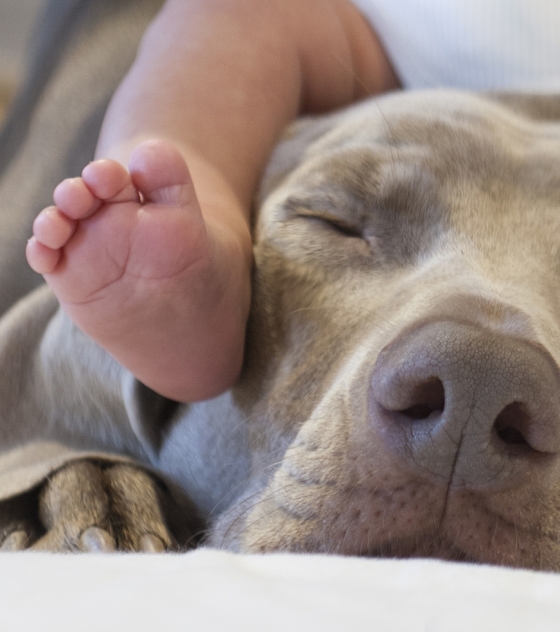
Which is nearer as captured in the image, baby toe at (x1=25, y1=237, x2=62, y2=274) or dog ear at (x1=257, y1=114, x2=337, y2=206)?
baby toe at (x1=25, y1=237, x2=62, y2=274)

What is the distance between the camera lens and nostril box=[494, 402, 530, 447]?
2.25 ft

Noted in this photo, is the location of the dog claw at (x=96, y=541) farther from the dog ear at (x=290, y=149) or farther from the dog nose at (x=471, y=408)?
the dog ear at (x=290, y=149)

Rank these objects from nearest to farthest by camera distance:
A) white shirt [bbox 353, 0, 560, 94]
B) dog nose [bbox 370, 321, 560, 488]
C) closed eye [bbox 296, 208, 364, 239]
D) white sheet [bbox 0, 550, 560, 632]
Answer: white sheet [bbox 0, 550, 560, 632]
dog nose [bbox 370, 321, 560, 488]
closed eye [bbox 296, 208, 364, 239]
white shirt [bbox 353, 0, 560, 94]

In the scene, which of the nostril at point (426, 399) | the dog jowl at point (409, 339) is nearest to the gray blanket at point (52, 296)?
the dog jowl at point (409, 339)

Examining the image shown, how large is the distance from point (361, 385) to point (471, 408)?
155 millimetres

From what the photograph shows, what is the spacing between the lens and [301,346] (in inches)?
39.4

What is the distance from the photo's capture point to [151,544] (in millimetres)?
930

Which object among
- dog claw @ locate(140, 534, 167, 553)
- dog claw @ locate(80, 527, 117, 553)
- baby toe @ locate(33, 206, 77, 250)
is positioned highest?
baby toe @ locate(33, 206, 77, 250)

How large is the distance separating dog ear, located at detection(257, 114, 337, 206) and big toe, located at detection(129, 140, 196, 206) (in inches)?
15.2

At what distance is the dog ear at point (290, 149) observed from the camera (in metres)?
1.26

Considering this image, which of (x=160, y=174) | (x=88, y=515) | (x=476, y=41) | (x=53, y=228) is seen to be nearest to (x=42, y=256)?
(x=53, y=228)

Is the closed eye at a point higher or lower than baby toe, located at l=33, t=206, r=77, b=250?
lower

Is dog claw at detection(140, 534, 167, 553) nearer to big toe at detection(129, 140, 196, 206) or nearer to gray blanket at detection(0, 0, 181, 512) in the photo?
gray blanket at detection(0, 0, 181, 512)

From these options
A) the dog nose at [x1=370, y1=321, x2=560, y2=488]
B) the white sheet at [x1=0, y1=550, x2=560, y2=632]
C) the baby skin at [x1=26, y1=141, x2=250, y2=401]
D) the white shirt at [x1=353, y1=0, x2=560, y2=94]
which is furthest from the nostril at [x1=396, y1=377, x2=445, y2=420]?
the white shirt at [x1=353, y1=0, x2=560, y2=94]
